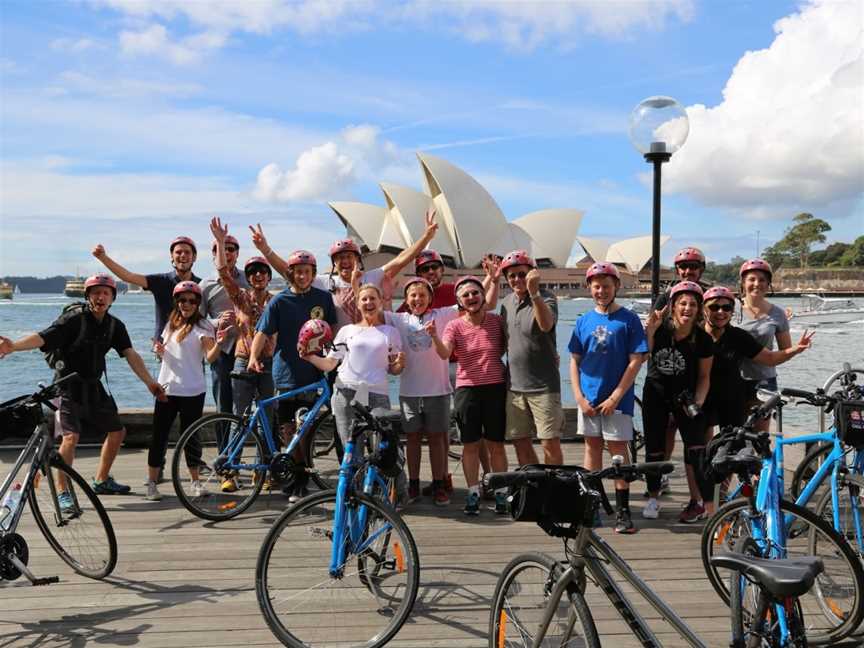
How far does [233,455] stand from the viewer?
4691 mm

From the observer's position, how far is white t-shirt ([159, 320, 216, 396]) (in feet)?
16.6

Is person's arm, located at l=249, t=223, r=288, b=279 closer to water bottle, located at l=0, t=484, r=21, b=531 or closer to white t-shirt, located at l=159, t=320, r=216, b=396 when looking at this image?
white t-shirt, located at l=159, t=320, r=216, b=396

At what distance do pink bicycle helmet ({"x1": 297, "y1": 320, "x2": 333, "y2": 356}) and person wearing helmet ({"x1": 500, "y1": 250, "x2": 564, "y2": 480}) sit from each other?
113 centimetres

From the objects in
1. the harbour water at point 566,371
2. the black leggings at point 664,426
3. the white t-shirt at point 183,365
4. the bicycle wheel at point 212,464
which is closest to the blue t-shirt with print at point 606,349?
the black leggings at point 664,426

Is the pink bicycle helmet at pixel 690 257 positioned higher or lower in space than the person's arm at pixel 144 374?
higher

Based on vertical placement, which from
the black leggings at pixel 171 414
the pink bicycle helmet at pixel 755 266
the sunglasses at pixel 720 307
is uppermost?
the pink bicycle helmet at pixel 755 266

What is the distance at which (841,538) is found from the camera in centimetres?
273

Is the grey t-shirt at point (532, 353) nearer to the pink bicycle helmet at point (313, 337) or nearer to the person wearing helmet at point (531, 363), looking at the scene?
the person wearing helmet at point (531, 363)

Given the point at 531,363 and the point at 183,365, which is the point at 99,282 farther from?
the point at 531,363

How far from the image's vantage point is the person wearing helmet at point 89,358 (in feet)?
15.5

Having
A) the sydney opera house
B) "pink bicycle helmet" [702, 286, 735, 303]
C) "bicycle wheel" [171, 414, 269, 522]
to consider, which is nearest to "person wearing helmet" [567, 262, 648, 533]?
"pink bicycle helmet" [702, 286, 735, 303]

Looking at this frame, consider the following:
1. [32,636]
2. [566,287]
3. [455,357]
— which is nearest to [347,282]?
[455,357]

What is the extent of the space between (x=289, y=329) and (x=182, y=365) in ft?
2.55

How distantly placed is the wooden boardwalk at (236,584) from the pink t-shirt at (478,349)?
2.79ft
